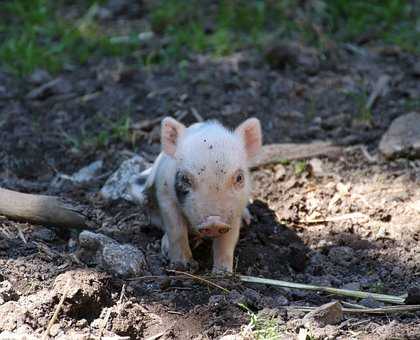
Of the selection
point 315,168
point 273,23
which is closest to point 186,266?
point 315,168

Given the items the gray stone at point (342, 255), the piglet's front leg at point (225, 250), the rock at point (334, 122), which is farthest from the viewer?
the rock at point (334, 122)

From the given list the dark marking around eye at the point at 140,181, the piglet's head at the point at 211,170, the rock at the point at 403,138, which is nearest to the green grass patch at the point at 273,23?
the rock at the point at 403,138

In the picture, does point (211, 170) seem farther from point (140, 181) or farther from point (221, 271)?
point (140, 181)

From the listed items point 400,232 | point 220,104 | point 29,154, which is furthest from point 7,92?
point 400,232

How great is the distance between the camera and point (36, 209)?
185 inches

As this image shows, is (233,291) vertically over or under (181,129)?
under

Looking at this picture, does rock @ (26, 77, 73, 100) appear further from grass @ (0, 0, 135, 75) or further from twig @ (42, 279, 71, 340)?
twig @ (42, 279, 71, 340)

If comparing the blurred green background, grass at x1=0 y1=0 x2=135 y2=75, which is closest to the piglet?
the blurred green background

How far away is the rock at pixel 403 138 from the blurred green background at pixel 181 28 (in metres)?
1.52

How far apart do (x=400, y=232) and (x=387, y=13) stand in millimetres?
3472

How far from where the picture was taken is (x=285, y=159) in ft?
19.2

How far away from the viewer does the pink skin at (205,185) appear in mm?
4375

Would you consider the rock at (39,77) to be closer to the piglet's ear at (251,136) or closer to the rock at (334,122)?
the rock at (334,122)

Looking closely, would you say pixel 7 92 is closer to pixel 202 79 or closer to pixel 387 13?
pixel 202 79
